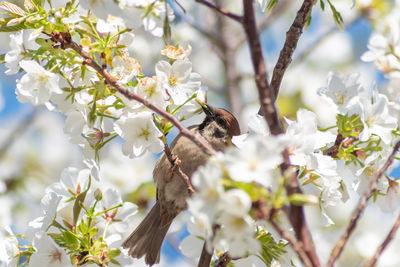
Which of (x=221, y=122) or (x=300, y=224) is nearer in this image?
(x=300, y=224)

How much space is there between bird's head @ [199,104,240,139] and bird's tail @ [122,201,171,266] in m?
0.72

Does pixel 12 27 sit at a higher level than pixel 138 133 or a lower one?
higher

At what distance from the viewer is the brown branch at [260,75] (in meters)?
1.47

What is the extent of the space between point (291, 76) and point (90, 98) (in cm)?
602

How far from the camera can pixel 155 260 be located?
3.68 m

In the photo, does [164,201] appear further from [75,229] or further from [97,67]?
[97,67]

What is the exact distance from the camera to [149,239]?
370 cm

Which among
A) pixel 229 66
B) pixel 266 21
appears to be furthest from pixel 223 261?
pixel 266 21

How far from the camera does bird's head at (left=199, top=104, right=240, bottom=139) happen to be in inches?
160

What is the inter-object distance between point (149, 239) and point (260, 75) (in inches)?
96.5

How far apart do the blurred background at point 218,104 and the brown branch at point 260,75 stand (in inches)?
118

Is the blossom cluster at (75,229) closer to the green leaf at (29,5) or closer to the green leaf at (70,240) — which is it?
the green leaf at (70,240)

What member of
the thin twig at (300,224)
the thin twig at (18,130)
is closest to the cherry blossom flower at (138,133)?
the thin twig at (300,224)

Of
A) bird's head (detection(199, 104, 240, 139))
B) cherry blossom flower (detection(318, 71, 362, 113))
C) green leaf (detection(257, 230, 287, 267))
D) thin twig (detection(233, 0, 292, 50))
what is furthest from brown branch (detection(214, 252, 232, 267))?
thin twig (detection(233, 0, 292, 50))
